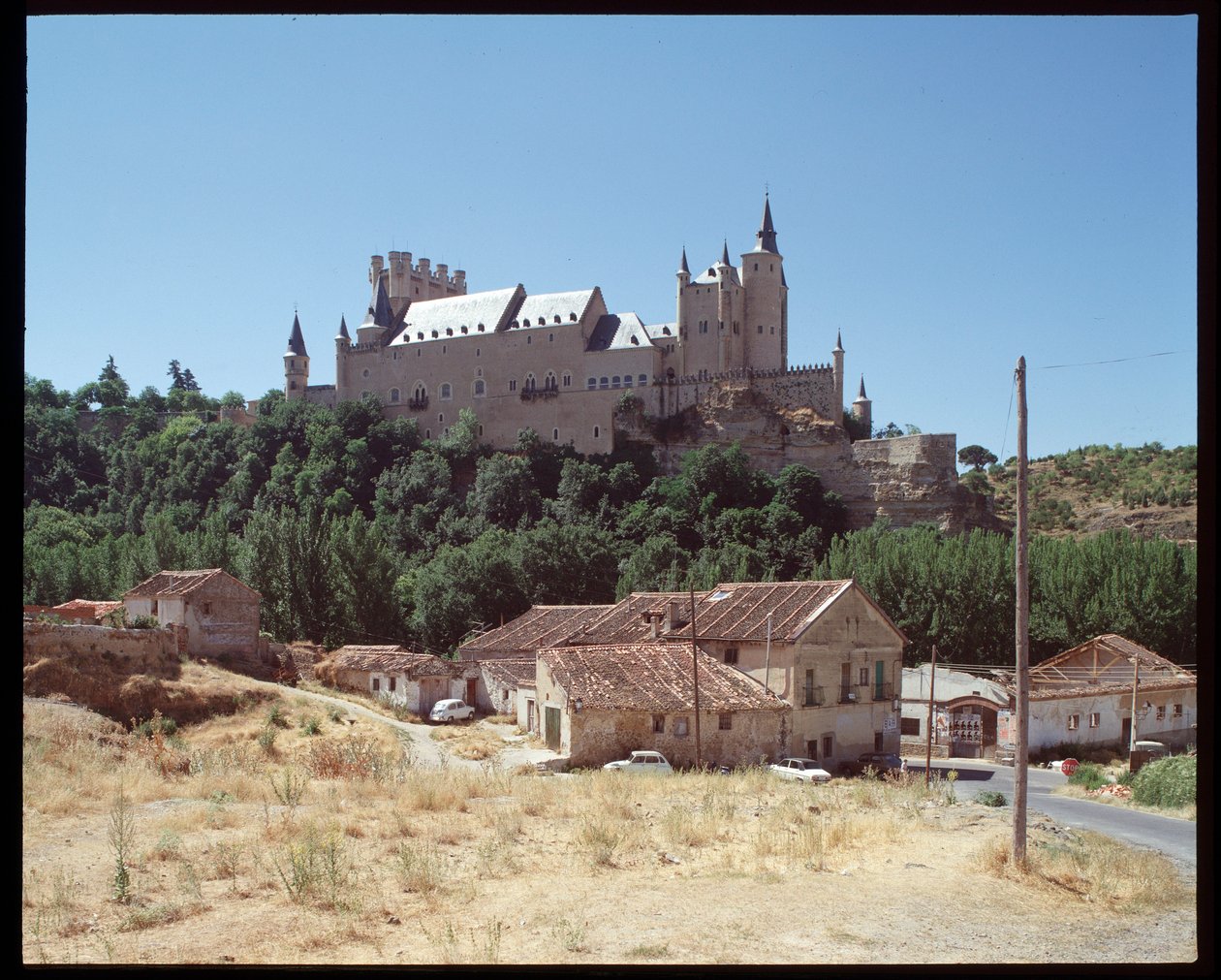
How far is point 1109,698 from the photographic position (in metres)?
29.4

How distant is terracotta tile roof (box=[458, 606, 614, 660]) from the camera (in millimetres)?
35094

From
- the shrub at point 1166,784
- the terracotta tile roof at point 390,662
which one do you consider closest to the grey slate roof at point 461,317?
the terracotta tile roof at point 390,662

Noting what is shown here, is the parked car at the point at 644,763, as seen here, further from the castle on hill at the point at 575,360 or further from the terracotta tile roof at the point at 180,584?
the castle on hill at the point at 575,360

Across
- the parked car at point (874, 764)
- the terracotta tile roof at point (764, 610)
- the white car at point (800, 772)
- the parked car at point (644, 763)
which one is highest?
the terracotta tile roof at point (764, 610)

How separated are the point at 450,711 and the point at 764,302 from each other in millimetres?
44353

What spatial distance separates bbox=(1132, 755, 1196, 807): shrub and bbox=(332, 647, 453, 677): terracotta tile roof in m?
19.2

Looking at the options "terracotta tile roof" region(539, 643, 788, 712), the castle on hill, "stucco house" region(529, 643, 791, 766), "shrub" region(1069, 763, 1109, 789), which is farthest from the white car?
the castle on hill

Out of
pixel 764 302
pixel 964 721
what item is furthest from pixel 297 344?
pixel 964 721

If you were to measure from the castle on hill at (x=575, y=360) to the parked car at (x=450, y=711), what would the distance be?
39121 millimetres

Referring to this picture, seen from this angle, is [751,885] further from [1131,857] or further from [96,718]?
[96,718]

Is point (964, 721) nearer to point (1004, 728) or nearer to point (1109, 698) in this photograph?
point (1004, 728)

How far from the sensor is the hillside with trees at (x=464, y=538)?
4056 centimetres

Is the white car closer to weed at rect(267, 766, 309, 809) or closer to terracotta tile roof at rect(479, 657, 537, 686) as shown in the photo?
weed at rect(267, 766, 309, 809)

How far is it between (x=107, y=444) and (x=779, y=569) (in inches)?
1946
